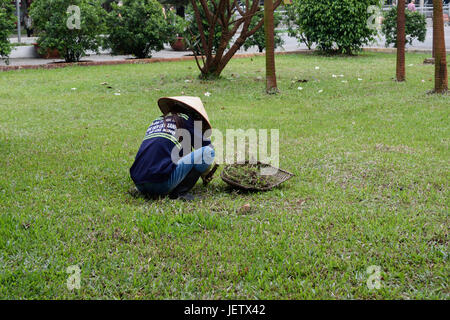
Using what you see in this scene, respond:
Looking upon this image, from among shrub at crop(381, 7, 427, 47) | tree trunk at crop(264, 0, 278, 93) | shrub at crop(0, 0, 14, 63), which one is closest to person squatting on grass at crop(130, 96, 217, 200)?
tree trunk at crop(264, 0, 278, 93)

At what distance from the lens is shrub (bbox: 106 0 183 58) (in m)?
15.4

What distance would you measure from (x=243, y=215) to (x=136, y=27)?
12675 mm

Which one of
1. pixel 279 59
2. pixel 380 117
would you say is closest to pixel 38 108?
A: pixel 380 117

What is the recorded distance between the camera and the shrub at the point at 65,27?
46.5 ft

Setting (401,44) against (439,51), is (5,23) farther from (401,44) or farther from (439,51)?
(439,51)

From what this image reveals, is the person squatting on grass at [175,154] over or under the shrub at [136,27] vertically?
under

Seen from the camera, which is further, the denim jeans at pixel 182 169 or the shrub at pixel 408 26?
the shrub at pixel 408 26

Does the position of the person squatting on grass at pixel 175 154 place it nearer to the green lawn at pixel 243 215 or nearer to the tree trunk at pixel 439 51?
the green lawn at pixel 243 215

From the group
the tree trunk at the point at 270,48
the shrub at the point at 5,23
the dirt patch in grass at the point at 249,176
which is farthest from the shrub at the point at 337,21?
the dirt patch in grass at the point at 249,176

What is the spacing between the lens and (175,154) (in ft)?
13.4

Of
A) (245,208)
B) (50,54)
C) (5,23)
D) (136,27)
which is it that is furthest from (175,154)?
(50,54)

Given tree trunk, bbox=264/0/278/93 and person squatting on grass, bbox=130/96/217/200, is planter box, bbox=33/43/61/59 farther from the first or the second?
person squatting on grass, bbox=130/96/217/200

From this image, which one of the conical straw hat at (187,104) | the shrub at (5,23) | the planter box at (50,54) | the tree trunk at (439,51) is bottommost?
the conical straw hat at (187,104)

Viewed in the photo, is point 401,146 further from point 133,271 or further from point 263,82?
point 263,82
